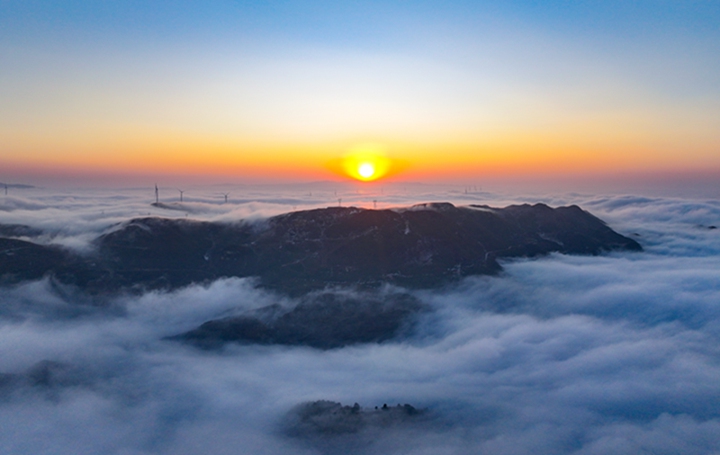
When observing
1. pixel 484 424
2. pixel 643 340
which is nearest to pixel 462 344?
pixel 484 424

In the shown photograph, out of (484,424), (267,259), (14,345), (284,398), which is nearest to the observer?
(484,424)

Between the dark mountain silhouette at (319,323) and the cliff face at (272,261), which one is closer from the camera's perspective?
the dark mountain silhouette at (319,323)

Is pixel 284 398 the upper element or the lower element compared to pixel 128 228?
lower

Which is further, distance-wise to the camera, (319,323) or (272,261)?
(272,261)

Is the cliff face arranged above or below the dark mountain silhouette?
above

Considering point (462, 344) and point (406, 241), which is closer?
point (462, 344)

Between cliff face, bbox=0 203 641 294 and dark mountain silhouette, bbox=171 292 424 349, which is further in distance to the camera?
cliff face, bbox=0 203 641 294

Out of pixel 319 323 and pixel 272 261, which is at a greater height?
pixel 272 261

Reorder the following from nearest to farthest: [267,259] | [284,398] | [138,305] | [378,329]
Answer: [284,398] → [378,329] → [138,305] → [267,259]

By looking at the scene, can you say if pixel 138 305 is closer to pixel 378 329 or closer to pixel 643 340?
pixel 378 329

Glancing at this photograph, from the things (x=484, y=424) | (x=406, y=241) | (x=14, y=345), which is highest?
(x=406, y=241)

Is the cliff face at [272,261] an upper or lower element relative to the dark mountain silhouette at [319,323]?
upper
